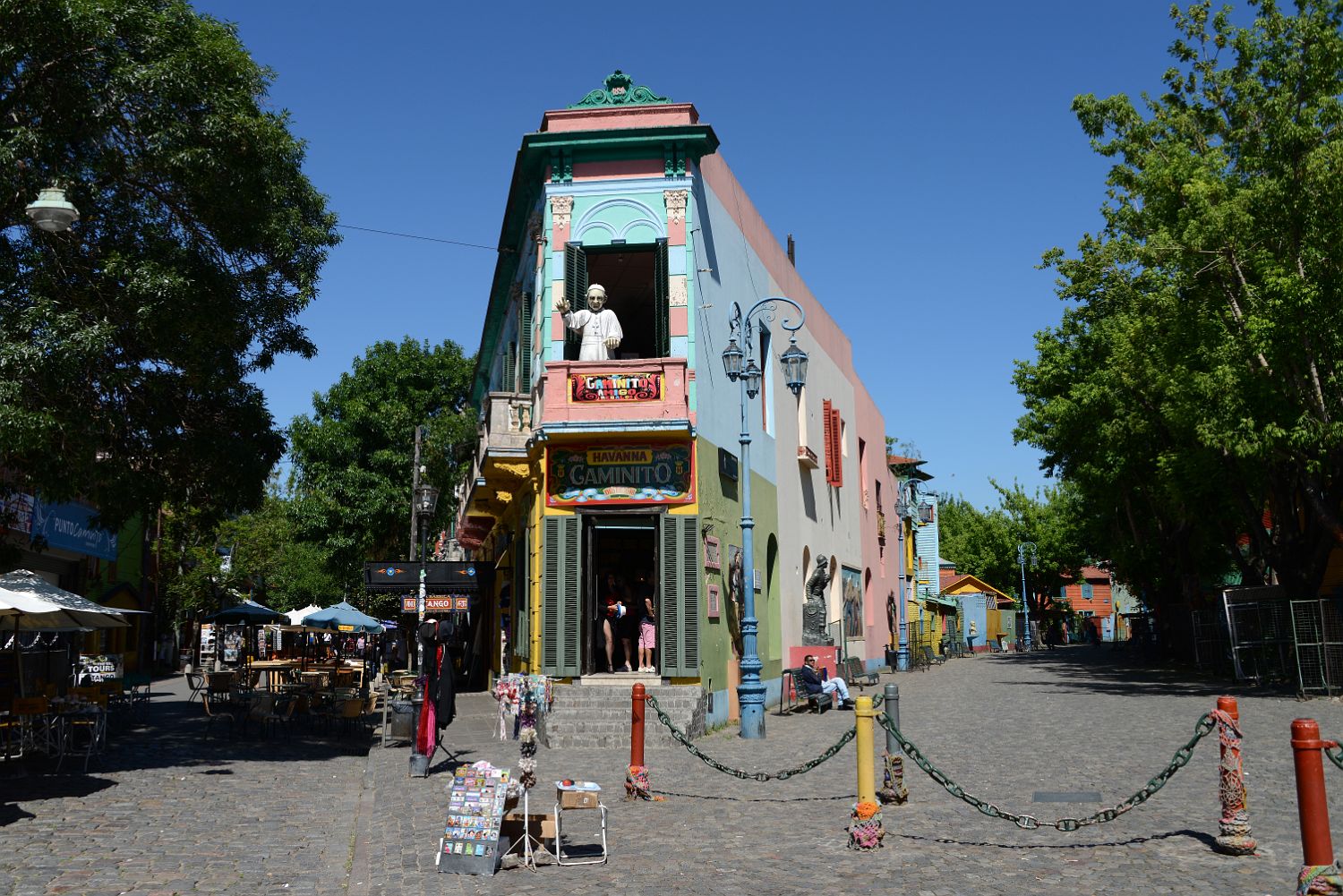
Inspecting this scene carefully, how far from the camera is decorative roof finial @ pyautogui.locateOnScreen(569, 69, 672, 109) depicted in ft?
58.9

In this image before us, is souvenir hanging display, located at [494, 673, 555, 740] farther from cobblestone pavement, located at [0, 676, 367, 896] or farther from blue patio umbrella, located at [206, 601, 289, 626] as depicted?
blue patio umbrella, located at [206, 601, 289, 626]

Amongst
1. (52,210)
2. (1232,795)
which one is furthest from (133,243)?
(1232,795)

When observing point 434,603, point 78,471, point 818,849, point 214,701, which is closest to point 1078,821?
point 818,849

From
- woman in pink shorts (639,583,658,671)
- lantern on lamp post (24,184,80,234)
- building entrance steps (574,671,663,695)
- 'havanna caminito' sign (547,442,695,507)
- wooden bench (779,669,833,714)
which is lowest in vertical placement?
wooden bench (779,669,833,714)

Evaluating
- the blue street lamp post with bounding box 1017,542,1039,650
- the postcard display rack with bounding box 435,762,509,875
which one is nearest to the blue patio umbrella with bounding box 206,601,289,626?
the postcard display rack with bounding box 435,762,509,875

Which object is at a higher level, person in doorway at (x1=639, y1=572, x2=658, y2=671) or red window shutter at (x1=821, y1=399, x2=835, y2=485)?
red window shutter at (x1=821, y1=399, x2=835, y2=485)

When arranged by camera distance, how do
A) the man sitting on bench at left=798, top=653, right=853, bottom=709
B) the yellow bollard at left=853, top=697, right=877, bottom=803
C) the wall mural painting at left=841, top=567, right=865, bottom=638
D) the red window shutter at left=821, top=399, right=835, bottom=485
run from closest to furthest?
the yellow bollard at left=853, top=697, right=877, bottom=803, the man sitting on bench at left=798, top=653, right=853, bottom=709, the red window shutter at left=821, top=399, right=835, bottom=485, the wall mural painting at left=841, top=567, right=865, bottom=638

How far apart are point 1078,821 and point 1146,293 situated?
704 inches

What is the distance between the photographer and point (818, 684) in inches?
796

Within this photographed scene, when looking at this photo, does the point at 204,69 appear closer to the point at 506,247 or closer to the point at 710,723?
the point at 506,247

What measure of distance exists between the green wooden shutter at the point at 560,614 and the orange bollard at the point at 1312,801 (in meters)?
11.1

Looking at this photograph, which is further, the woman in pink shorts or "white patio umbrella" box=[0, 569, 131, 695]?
the woman in pink shorts

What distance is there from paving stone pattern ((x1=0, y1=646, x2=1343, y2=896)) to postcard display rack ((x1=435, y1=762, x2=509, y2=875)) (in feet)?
0.47

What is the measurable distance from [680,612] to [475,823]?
346 inches
